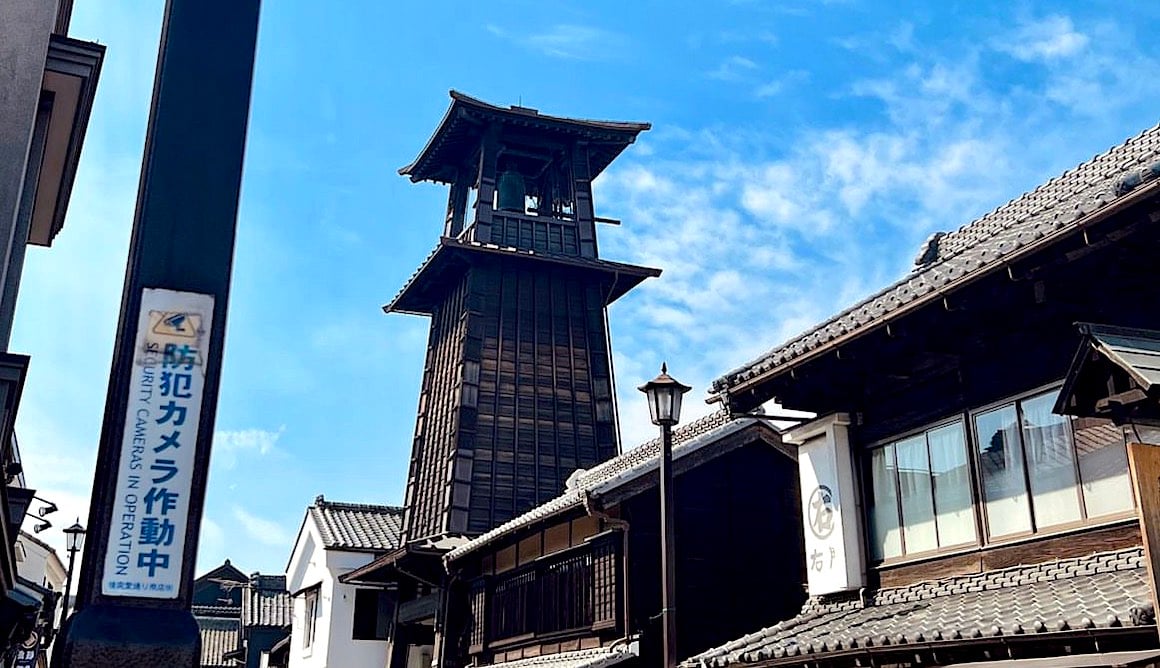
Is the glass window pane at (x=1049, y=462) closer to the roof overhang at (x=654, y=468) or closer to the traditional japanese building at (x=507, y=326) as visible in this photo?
the roof overhang at (x=654, y=468)

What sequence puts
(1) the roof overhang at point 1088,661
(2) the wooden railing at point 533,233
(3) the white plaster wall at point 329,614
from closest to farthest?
(1) the roof overhang at point 1088,661, (3) the white plaster wall at point 329,614, (2) the wooden railing at point 533,233

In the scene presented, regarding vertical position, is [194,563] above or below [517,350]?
below

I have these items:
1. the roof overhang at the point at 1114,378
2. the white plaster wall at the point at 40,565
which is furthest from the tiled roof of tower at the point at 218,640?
the roof overhang at the point at 1114,378

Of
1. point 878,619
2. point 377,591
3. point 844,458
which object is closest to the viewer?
point 878,619

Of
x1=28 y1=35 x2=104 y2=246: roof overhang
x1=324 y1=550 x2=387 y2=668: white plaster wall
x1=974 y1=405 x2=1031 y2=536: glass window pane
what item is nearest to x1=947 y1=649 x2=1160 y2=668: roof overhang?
x1=974 y1=405 x2=1031 y2=536: glass window pane

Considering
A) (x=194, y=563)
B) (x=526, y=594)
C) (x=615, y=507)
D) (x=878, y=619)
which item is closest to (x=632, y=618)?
(x=615, y=507)

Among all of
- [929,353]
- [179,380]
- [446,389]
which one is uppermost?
[446,389]

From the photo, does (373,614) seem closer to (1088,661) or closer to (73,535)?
(73,535)

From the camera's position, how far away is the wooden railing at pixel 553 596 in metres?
19.1

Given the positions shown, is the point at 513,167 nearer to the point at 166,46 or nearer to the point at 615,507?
the point at 615,507

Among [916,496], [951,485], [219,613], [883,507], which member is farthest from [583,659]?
[219,613]

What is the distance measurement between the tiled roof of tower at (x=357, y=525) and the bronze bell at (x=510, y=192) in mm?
11842

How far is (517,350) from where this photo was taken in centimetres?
3481

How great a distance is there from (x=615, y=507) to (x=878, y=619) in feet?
25.4
